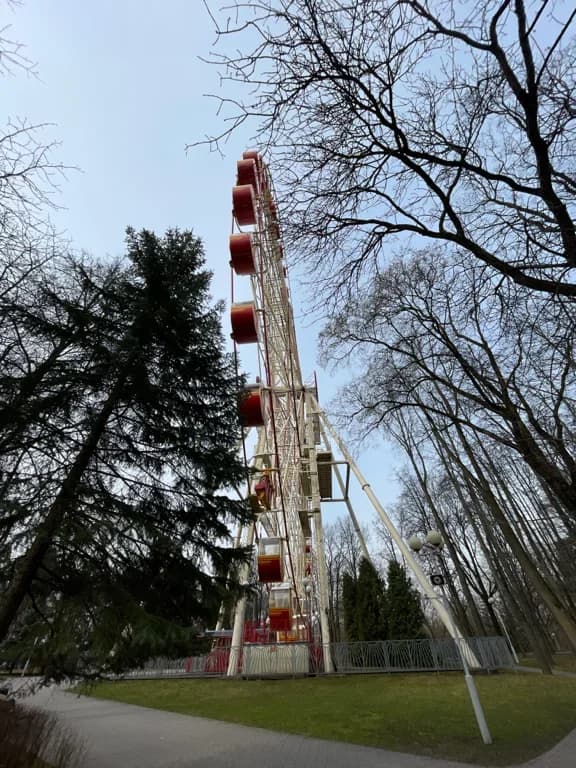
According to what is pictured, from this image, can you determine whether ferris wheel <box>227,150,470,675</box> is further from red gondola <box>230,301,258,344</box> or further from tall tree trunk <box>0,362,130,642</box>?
tall tree trunk <box>0,362,130,642</box>

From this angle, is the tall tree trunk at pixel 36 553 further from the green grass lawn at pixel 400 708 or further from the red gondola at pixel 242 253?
the red gondola at pixel 242 253

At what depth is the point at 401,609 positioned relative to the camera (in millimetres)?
15844

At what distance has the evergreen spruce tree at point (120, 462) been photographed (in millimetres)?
4645

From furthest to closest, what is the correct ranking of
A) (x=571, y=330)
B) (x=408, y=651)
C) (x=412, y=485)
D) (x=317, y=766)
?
(x=412, y=485), (x=408, y=651), (x=317, y=766), (x=571, y=330)

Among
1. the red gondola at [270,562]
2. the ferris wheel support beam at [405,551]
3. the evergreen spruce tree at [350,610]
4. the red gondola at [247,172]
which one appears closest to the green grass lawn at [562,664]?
the ferris wheel support beam at [405,551]

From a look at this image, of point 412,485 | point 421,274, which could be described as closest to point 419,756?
point 421,274

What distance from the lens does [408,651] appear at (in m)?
14.0

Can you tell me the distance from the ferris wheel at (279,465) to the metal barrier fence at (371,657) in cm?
7

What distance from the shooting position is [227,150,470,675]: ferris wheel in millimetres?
12055

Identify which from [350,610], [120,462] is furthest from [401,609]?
[120,462]

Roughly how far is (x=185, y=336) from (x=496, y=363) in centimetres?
543

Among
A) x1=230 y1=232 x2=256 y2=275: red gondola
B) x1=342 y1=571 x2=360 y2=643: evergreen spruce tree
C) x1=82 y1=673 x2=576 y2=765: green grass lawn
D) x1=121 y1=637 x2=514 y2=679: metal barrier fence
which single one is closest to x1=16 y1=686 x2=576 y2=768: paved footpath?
x1=82 y1=673 x2=576 y2=765: green grass lawn

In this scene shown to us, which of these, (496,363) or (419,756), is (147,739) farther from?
(496,363)

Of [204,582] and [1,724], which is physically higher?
[204,582]
